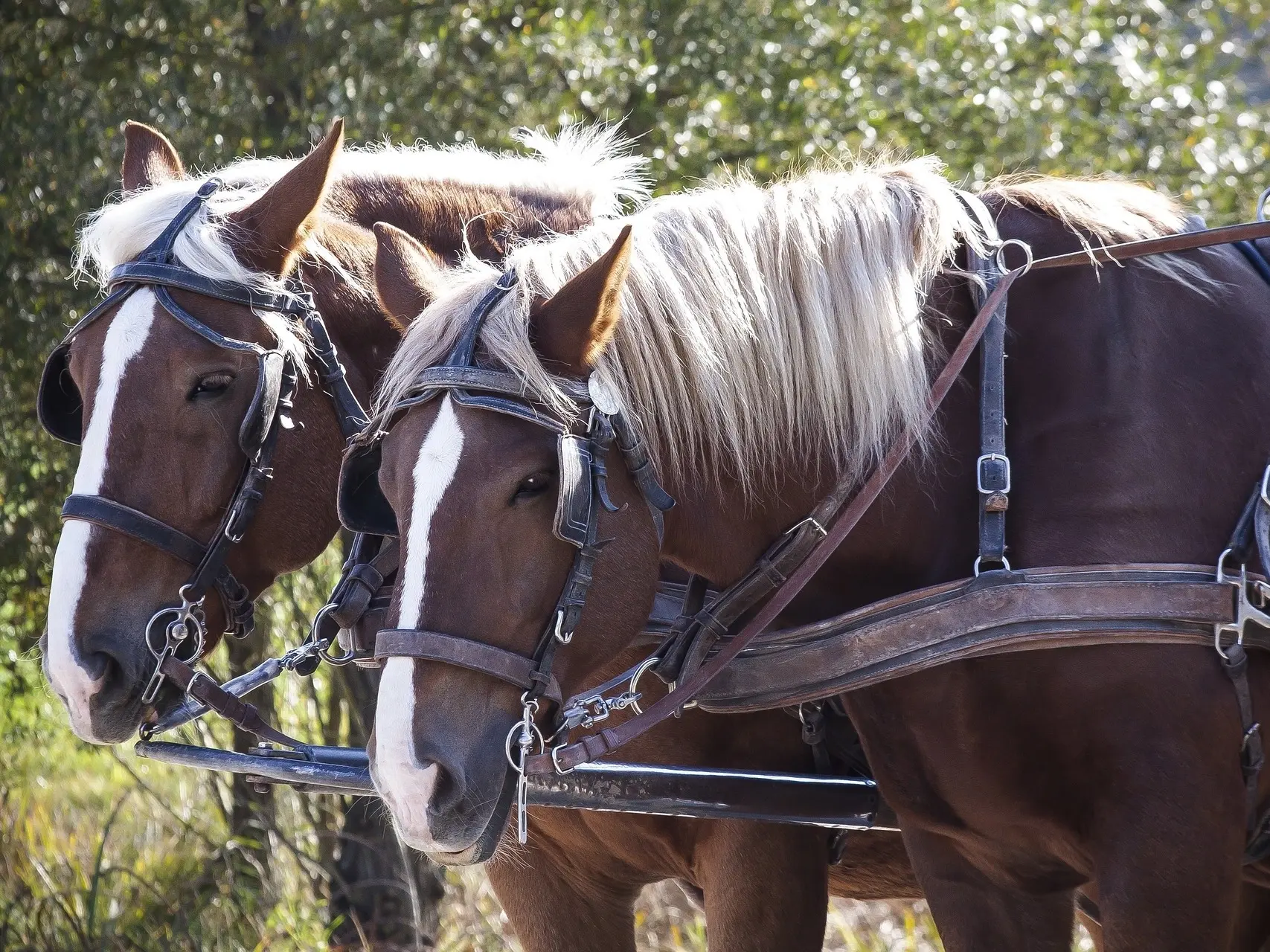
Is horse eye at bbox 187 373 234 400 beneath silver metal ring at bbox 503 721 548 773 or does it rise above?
above

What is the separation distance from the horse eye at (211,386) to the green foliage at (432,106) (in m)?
1.79

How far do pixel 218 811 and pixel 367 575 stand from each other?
313cm

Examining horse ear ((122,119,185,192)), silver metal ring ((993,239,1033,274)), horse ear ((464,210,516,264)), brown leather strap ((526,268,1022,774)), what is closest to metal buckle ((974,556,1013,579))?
brown leather strap ((526,268,1022,774))

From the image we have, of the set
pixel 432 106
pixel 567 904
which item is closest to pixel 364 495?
pixel 567 904

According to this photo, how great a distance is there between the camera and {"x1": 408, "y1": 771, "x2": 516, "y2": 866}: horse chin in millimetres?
1759

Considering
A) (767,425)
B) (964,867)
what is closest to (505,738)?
(767,425)

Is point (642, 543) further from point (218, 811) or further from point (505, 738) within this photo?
A: point (218, 811)

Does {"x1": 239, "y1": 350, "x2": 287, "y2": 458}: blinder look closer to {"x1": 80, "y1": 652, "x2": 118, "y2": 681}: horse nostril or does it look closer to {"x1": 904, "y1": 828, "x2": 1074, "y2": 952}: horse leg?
{"x1": 80, "y1": 652, "x2": 118, "y2": 681}: horse nostril

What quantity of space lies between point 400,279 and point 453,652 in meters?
0.70

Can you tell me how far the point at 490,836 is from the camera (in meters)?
1.77

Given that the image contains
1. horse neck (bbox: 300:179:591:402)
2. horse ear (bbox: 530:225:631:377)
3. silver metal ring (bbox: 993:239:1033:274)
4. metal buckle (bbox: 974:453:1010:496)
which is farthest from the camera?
horse neck (bbox: 300:179:591:402)

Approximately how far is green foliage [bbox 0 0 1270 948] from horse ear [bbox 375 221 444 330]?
75.7 inches

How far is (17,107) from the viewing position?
4.11m

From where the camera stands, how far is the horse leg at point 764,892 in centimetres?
243
